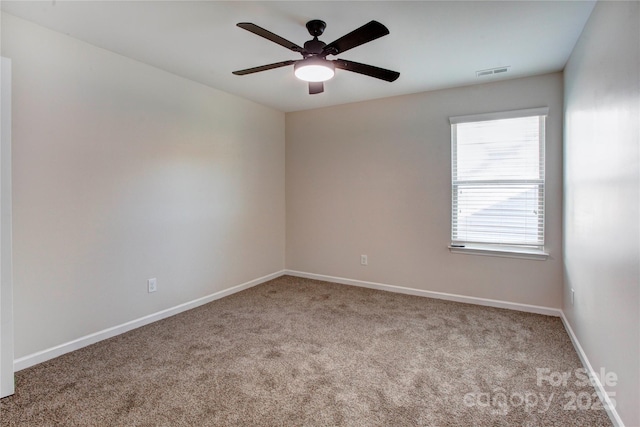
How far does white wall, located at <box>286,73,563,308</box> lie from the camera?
338cm

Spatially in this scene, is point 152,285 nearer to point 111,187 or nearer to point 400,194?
point 111,187

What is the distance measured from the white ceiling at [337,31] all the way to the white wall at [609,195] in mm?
332

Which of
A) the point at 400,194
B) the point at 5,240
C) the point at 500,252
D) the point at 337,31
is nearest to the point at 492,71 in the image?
the point at 400,194

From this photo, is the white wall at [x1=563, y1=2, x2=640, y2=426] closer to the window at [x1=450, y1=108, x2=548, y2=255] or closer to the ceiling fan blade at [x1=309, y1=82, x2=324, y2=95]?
the window at [x1=450, y1=108, x2=548, y2=255]

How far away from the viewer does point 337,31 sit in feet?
7.99

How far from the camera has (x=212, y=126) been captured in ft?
12.4

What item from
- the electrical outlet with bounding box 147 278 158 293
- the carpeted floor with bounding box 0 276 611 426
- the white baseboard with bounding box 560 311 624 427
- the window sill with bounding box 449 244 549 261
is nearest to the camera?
the white baseboard with bounding box 560 311 624 427

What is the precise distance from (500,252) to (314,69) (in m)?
2.76

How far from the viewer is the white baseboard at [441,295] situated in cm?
338

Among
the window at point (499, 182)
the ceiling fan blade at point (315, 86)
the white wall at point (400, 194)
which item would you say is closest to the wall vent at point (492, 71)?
the white wall at point (400, 194)

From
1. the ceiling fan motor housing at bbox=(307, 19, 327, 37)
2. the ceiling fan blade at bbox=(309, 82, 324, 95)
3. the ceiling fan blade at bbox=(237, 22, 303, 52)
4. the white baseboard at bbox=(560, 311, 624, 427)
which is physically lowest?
the white baseboard at bbox=(560, 311, 624, 427)

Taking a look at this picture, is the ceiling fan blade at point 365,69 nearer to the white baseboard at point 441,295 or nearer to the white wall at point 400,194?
the white wall at point 400,194

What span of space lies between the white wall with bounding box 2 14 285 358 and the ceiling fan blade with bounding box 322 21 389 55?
195 cm

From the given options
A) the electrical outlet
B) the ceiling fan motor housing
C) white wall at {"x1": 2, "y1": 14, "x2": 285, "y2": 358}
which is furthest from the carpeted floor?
the ceiling fan motor housing
